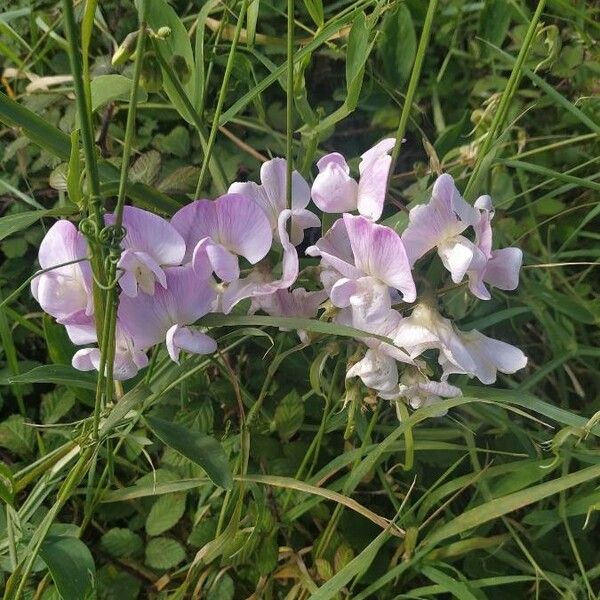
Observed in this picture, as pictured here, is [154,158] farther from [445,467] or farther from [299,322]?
[445,467]

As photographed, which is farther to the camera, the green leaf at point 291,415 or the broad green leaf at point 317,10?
the green leaf at point 291,415

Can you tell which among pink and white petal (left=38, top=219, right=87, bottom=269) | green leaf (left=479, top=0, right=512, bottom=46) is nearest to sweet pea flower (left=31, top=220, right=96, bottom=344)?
pink and white petal (left=38, top=219, right=87, bottom=269)

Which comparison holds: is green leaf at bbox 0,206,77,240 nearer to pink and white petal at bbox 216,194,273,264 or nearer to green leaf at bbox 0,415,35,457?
pink and white petal at bbox 216,194,273,264

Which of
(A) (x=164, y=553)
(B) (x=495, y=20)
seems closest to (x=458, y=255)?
(A) (x=164, y=553)

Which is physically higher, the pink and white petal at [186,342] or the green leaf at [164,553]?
the pink and white petal at [186,342]

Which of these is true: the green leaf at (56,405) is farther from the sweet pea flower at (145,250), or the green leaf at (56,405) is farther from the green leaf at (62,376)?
the sweet pea flower at (145,250)

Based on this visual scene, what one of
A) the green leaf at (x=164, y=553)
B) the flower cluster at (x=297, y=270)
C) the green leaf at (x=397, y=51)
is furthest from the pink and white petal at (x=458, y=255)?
the green leaf at (x=164, y=553)
